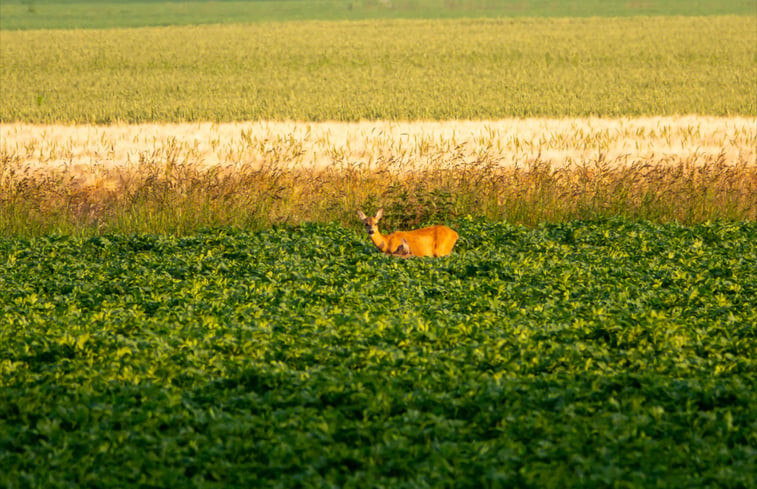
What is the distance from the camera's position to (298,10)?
83062 millimetres

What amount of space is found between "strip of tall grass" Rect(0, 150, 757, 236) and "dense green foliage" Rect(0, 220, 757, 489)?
7.10 ft

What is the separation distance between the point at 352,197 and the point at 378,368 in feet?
23.2

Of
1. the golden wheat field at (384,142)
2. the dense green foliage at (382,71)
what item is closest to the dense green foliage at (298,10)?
the dense green foliage at (382,71)

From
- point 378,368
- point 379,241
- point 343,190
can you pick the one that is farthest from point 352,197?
point 378,368

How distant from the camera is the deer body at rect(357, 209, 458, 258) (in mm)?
11516

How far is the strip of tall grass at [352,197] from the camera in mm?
14016

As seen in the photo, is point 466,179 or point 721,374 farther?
point 466,179

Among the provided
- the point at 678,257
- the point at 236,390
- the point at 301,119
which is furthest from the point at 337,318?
the point at 301,119

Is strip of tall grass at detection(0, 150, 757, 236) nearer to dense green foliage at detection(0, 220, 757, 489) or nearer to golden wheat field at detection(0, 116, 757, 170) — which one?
golden wheat field at detection(0, 116, 757, 170)

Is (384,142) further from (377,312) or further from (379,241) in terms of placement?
(377,312)

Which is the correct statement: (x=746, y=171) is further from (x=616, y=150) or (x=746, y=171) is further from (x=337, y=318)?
(x=337, y=318)

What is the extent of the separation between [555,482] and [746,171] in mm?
11302

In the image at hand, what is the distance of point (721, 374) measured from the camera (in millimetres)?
7656

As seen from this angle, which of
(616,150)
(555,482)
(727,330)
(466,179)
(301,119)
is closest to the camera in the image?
(555,482)
